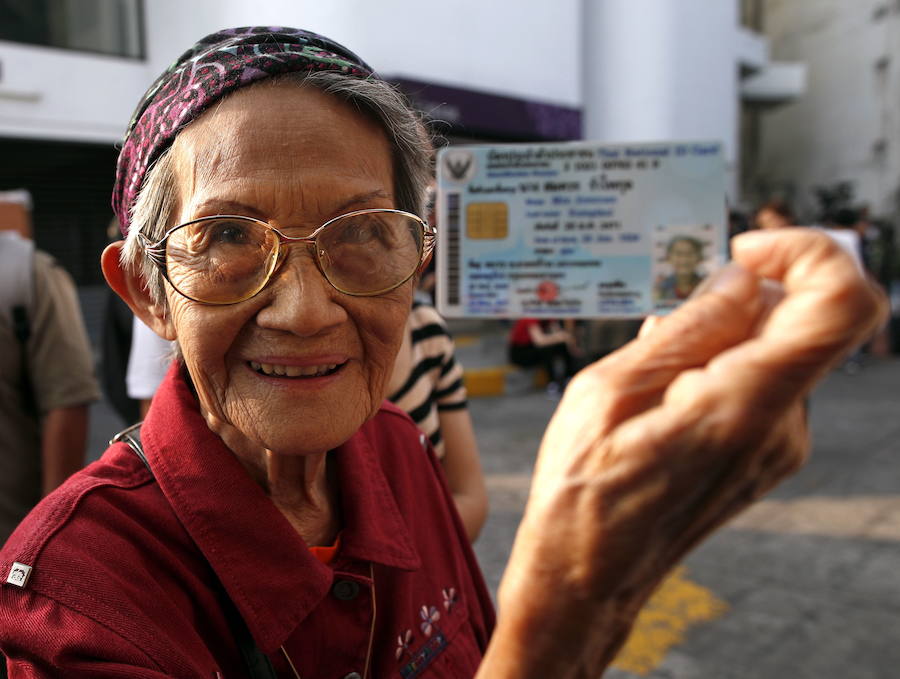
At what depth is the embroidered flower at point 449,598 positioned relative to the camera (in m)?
1.22

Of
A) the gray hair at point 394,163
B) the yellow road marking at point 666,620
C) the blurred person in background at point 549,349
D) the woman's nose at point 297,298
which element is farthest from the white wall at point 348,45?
the woman's nose at point 297,298

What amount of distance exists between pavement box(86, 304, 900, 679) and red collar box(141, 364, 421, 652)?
2.12 metres

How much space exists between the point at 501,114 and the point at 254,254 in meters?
9.93

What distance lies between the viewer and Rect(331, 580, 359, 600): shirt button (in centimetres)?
106

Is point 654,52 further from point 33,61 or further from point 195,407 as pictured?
point 195,407

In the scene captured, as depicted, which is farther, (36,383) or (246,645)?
(36,383)

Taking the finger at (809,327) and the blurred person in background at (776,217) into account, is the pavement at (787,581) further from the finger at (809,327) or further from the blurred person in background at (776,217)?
the finger at (809,327)

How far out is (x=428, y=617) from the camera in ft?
3.84

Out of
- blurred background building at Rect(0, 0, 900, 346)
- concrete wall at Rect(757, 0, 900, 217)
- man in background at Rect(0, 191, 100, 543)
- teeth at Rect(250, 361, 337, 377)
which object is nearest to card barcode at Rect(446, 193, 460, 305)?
teeth at Rect(250, 361, 337, 377)

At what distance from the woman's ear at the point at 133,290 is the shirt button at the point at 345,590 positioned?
1.42 ft

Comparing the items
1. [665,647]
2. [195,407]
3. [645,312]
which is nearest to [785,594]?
[665,647]

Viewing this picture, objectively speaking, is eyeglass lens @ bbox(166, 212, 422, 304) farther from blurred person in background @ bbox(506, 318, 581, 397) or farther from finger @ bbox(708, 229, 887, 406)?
blurred person in background @ bbox(506, 318, 581, 397)

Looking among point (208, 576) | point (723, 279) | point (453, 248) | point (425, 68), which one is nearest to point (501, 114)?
point (425, 68)

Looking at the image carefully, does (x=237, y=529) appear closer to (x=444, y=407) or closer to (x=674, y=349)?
(x=674, y=349)
